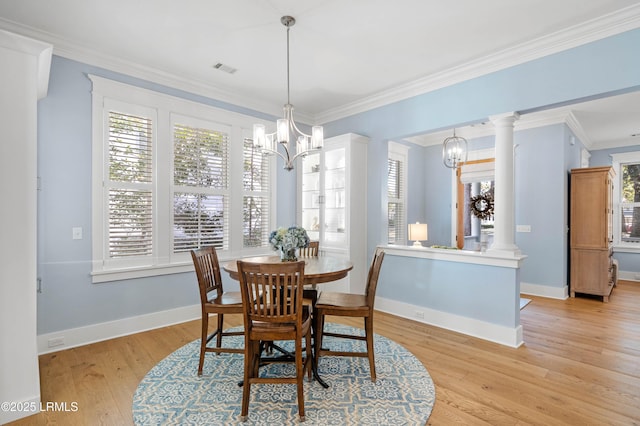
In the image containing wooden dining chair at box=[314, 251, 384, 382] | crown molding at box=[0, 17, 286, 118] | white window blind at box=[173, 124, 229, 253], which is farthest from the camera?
white window blind at box=[173, 124, 229, 253]

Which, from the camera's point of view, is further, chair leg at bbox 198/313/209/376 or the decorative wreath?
the decorative wreath

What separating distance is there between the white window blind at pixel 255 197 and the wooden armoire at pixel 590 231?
5127 millimetres

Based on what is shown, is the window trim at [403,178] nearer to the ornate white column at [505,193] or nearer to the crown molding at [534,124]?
the crown molding at [534,124]

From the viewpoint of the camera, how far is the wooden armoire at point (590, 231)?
490cm

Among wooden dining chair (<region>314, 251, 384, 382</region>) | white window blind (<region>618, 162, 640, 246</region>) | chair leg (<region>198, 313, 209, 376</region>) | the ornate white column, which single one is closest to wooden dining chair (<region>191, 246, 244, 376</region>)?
chair leg (<region>198, 313, 209, 376</region>)

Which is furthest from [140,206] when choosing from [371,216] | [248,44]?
[371,216]

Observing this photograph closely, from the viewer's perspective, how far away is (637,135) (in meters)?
6.12

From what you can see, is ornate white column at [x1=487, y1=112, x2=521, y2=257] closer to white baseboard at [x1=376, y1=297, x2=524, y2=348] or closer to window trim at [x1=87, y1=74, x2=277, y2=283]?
white baseboard at [x1=376, y1=297, x2=524, y2=348]

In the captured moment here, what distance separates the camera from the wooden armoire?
4.90 metres

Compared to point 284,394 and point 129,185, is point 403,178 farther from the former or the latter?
point 284,394

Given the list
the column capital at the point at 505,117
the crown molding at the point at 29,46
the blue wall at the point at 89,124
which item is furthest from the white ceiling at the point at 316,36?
the crown molding at the point at 29,46

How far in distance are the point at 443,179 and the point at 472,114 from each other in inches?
130

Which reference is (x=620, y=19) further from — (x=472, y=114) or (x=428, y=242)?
(x=428, y=242)

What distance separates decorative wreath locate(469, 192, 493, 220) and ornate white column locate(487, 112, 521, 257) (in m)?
3.35
